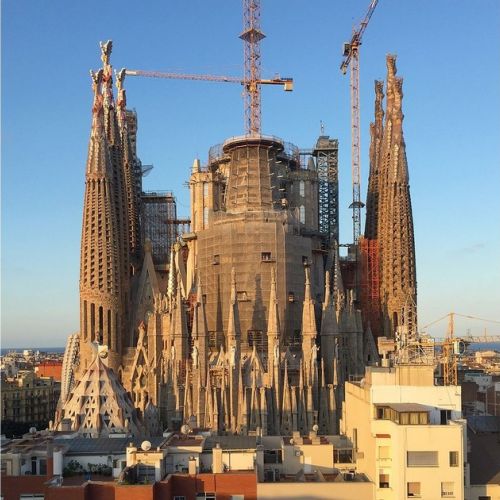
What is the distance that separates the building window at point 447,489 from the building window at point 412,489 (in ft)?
2.90

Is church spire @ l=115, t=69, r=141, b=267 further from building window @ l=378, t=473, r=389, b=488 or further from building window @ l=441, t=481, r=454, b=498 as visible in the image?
building window @ l=441, t=481, r=454, b=498

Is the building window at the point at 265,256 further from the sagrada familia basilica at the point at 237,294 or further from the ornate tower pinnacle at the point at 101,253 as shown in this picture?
the ornate tower pinnacle at the point at 101,253

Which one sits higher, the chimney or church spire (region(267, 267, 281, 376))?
church spire (region(267, 267, 281, 376))

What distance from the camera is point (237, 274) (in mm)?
59000

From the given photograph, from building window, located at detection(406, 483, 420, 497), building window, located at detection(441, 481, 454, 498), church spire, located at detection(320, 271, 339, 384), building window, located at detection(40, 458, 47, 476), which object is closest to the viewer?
building window, located at detection(441, 481, 454, 498)

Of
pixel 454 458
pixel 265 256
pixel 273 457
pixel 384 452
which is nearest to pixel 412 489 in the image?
pixel 384 452

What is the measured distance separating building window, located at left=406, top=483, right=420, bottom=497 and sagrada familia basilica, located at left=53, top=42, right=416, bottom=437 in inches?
622

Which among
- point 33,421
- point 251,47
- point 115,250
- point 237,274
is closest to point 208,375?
point 237,274

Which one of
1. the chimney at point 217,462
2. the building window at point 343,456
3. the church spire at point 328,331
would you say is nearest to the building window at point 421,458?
the building window at point 343,456

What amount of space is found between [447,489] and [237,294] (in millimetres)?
33200

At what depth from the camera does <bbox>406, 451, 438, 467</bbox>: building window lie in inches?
1063

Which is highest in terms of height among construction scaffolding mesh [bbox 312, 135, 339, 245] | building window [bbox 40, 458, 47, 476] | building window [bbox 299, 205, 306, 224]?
construction scaffolding mesh [bbox 312, 135, 339, 245]

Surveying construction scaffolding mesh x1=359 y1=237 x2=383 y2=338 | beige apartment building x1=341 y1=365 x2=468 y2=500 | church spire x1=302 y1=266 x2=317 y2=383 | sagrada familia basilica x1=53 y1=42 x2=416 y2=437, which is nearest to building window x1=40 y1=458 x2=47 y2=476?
sagrada familia basilica x1=53 y1=42 x2=416 y2=437

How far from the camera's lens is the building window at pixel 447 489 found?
1055 inches
